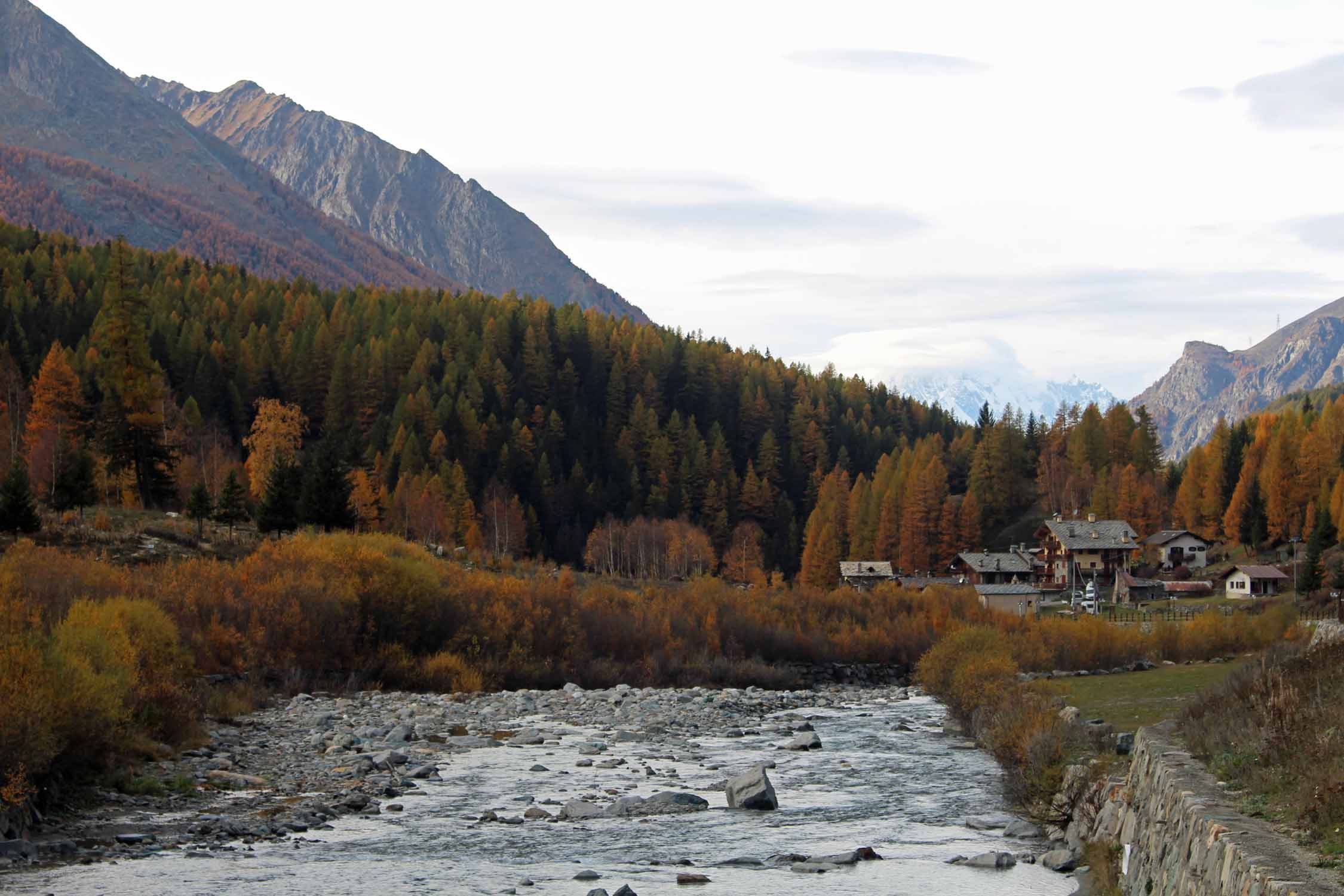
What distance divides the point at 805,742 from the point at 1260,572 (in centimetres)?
8506

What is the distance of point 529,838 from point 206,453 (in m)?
103

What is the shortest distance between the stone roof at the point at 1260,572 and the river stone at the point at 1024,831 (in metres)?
94.8

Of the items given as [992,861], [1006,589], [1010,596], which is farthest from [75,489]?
[1006,589]

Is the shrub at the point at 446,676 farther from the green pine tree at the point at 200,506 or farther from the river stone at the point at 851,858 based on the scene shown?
the river stone at the point at 851,858

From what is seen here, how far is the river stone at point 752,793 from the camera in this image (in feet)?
100

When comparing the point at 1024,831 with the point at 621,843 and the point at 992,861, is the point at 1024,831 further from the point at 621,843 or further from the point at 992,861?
the point at 621,843

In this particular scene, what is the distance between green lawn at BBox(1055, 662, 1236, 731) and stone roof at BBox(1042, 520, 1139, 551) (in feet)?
226

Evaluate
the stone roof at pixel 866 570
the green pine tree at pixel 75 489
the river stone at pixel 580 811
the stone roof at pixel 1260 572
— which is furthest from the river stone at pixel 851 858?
the stone roof at pixel 866 570

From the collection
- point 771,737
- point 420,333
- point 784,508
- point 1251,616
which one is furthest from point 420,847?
point 420,333

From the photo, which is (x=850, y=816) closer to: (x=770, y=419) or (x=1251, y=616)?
(x=1251, y=616)

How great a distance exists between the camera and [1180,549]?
13500 cm

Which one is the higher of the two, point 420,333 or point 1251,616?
point 420,333

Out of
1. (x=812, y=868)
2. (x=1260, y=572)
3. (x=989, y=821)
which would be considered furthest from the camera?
(x=1260, y=572)

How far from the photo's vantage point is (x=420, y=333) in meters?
177
